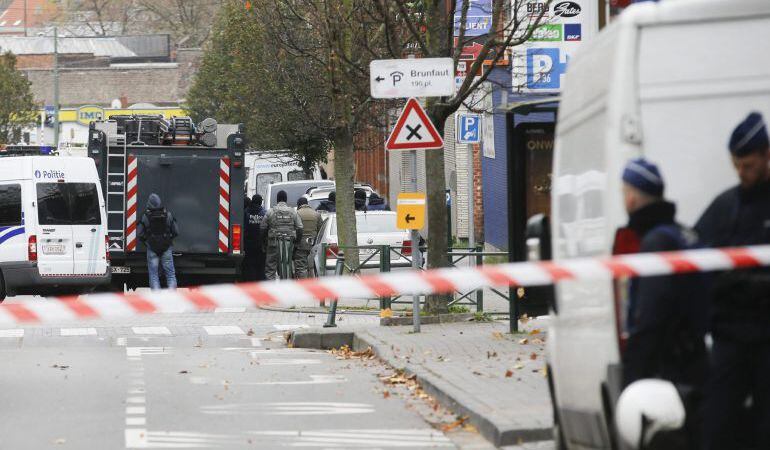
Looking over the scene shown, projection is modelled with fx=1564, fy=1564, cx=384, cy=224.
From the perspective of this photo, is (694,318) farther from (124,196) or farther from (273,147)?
(273,147)

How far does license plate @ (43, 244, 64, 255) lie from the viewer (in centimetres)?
2527

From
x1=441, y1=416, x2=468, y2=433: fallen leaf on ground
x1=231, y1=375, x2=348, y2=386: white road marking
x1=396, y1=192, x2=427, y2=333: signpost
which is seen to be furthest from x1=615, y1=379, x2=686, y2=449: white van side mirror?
x1=396, y1=192, x2=427, y2=333: signpost

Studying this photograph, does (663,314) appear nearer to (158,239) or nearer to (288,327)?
(288,327)

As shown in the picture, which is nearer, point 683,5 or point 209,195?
point 683,5

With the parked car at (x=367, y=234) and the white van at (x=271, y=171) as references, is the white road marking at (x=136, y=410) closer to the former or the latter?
the parked car at (x=367, y=234)

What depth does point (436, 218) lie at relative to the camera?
18484mm

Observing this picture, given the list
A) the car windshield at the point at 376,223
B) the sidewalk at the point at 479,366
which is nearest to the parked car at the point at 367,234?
the car windshield at the point at 376,223

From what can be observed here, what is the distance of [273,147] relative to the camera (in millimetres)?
51531

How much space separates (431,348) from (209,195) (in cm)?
1189

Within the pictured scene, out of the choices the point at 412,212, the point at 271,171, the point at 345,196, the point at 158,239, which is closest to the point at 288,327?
the point at 412,212

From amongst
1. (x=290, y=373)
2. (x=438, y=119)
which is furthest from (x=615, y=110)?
(x=438, y=119)

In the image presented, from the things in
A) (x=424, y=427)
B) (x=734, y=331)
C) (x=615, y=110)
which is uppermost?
(x=615, y=110)

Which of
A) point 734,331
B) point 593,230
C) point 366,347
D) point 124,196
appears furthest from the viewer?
point 124,196

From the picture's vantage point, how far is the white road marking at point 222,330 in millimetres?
19438
